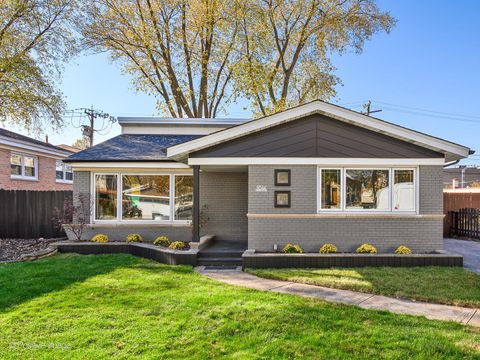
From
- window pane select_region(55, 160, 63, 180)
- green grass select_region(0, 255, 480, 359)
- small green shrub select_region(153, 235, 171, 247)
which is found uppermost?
window pane select_region(55, 160, 63, 180)

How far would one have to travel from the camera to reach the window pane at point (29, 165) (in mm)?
20250

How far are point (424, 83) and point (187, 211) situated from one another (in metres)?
20.8

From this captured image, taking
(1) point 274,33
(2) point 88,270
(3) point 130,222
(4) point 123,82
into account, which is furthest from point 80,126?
(2) point 88,270

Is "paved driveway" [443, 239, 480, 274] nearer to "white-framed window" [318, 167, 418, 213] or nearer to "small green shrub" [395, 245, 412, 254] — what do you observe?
"small green shrub" [395, 245, 412, 254]

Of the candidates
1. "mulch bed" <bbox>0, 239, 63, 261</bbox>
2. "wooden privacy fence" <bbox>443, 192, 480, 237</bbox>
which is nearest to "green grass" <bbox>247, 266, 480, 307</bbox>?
"mulch bed" <bbox>0, 239, 63, 261</bbox>

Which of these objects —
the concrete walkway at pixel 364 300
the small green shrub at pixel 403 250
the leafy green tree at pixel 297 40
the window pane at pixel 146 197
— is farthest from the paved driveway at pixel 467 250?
the leafy green tree at pixel 297 40

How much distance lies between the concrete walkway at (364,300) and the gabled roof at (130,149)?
481cm

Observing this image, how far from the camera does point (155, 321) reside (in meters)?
4.97

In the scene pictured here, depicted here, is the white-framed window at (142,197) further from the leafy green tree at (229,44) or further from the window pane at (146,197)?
the leafy green tree at (229,44)

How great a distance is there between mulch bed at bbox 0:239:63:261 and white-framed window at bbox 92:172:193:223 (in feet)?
7.14

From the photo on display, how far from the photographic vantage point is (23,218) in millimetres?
13633

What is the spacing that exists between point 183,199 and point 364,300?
7.30 meters

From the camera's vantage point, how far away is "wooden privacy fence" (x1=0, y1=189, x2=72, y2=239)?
13609 mm

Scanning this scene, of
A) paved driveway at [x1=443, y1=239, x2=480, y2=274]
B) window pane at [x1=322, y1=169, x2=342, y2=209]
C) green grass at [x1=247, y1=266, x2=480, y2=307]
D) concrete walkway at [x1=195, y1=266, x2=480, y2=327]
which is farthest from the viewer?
window pane at [x1=322, y1=169, x2=342, y2=209]
